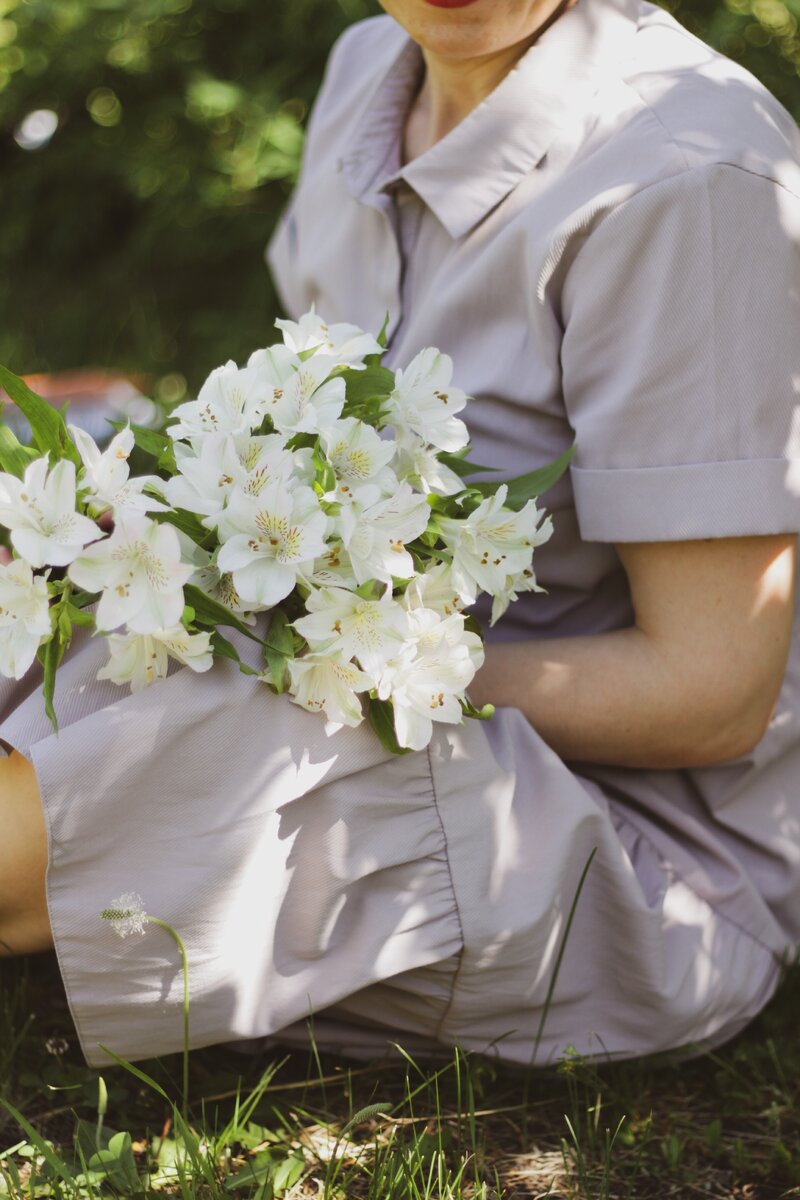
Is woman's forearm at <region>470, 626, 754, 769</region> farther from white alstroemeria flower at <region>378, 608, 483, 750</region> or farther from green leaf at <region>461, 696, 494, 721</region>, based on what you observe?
white alstroemeria flower at <region>378, 608, 483, 750</region>

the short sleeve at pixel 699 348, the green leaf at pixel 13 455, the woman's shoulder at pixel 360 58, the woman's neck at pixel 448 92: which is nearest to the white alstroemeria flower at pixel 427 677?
the short sleeve at pixel 699 348

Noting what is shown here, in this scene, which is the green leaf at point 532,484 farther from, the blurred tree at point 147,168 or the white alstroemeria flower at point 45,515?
the blurred tree at point 147,168

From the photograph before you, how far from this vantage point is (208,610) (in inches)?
53.2

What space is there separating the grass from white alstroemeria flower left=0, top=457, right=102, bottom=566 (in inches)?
23.0

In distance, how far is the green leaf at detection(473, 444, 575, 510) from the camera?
156cm

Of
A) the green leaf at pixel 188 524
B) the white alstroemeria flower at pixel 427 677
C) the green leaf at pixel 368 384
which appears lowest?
the white alstroemeria flower at pixel 427 677

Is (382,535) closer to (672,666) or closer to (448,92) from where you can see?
(672,666)

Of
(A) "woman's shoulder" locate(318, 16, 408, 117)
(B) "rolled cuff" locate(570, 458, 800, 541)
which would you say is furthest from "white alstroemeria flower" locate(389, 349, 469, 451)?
(A) "woman's shoulder" locate(318, 16, 408, 117)

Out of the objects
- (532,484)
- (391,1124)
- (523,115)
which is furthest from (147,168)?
(391,1124)

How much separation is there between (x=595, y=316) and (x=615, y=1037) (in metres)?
0.89

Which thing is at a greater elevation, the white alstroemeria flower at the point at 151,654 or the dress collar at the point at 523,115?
the dress collar at the point at 523,115

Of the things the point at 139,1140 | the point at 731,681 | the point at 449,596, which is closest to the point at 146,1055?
the point at 139,1140

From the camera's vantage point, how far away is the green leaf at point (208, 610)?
134 cm

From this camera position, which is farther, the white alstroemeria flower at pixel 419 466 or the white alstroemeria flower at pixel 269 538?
the white alstroemeria flower at pixel 419 466
